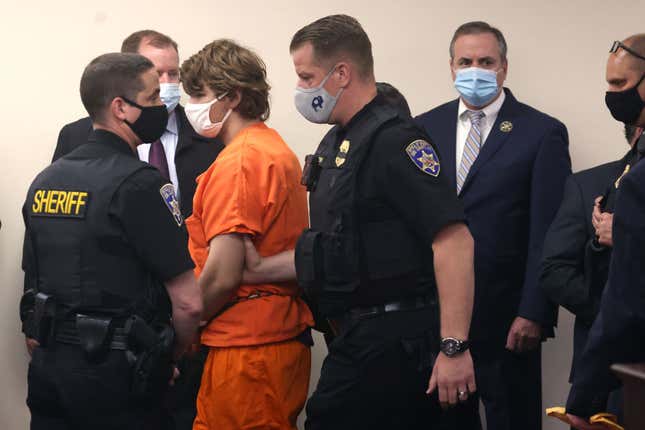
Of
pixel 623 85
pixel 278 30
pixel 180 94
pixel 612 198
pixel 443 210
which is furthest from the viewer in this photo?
pixel 278 30

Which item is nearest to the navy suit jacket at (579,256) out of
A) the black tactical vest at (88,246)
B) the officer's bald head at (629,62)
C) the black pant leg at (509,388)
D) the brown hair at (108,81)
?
the officer's bald head at (629,62)

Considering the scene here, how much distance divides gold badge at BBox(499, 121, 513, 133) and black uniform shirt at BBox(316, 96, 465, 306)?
1.10 meters

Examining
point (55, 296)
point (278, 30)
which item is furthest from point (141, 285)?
point (278, 30)

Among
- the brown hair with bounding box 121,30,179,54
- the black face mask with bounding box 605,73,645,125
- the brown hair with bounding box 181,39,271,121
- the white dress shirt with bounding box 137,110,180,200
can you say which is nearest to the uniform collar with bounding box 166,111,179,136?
the white dress shirt with bounding box 137,110,180,200

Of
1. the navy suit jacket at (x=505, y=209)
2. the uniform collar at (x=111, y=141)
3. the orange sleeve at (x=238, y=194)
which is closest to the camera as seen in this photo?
the uniform collar at (x=111, y=141)

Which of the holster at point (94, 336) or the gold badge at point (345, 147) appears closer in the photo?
the holster at point (94, 336)

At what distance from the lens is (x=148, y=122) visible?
8.41 feet

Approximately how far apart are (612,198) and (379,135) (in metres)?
0.74

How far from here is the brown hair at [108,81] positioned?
2.52 metres

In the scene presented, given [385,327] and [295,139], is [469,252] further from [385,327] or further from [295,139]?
[295,139]

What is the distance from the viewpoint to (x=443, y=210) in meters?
2.28

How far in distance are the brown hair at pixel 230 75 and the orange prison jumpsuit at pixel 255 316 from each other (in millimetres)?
101

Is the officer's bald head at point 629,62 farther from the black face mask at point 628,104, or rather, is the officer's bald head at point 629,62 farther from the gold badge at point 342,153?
the gold badge at point 342,153

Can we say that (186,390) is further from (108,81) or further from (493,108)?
(493,108)
